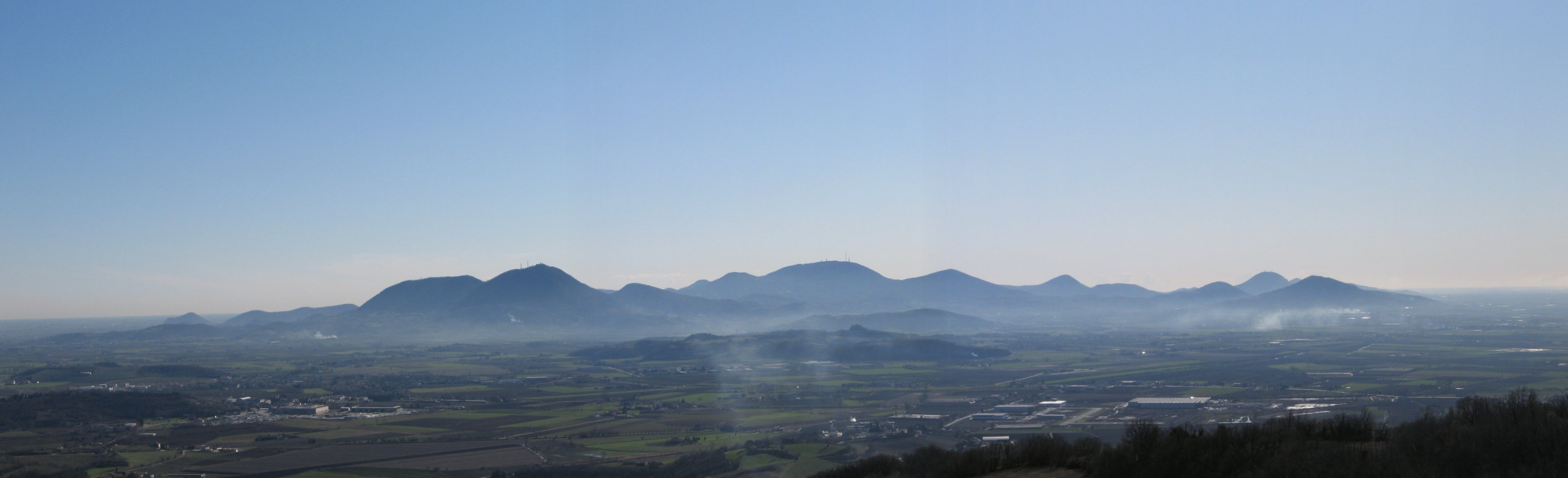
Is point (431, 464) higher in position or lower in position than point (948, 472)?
lower

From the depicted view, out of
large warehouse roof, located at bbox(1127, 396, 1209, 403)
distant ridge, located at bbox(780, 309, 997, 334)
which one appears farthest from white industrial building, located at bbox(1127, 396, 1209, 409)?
distant ridge, located at bbox(780, 309, 997, 334)

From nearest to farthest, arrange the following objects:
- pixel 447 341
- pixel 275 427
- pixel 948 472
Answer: pixel 948 472 → pixel 275 427 → pixel 447 341

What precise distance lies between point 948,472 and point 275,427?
4403cm

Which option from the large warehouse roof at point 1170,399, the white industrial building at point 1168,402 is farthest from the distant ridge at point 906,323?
the white industrial building at point 1168,402

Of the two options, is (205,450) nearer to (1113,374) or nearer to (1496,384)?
(1113,374)

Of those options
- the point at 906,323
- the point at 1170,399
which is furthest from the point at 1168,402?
the point at 906,323

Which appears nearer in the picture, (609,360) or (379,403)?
(379,403)

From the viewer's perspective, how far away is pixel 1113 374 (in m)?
71.4

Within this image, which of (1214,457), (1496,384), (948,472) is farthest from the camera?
(1496,384)

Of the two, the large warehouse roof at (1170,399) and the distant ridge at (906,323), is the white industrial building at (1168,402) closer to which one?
the large warehouse roof at (1170,399)

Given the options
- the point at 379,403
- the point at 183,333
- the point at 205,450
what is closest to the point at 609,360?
the point at 379,403

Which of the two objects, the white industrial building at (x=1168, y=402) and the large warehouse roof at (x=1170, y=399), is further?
the large warehouse roof at (x=1170, y=399)

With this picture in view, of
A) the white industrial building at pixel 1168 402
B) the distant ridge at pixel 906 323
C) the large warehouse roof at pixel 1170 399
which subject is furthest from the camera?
the distant ridge at pixel 906 323

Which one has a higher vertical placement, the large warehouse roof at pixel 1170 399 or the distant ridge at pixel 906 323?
the distant ridge at pixel 906 323
